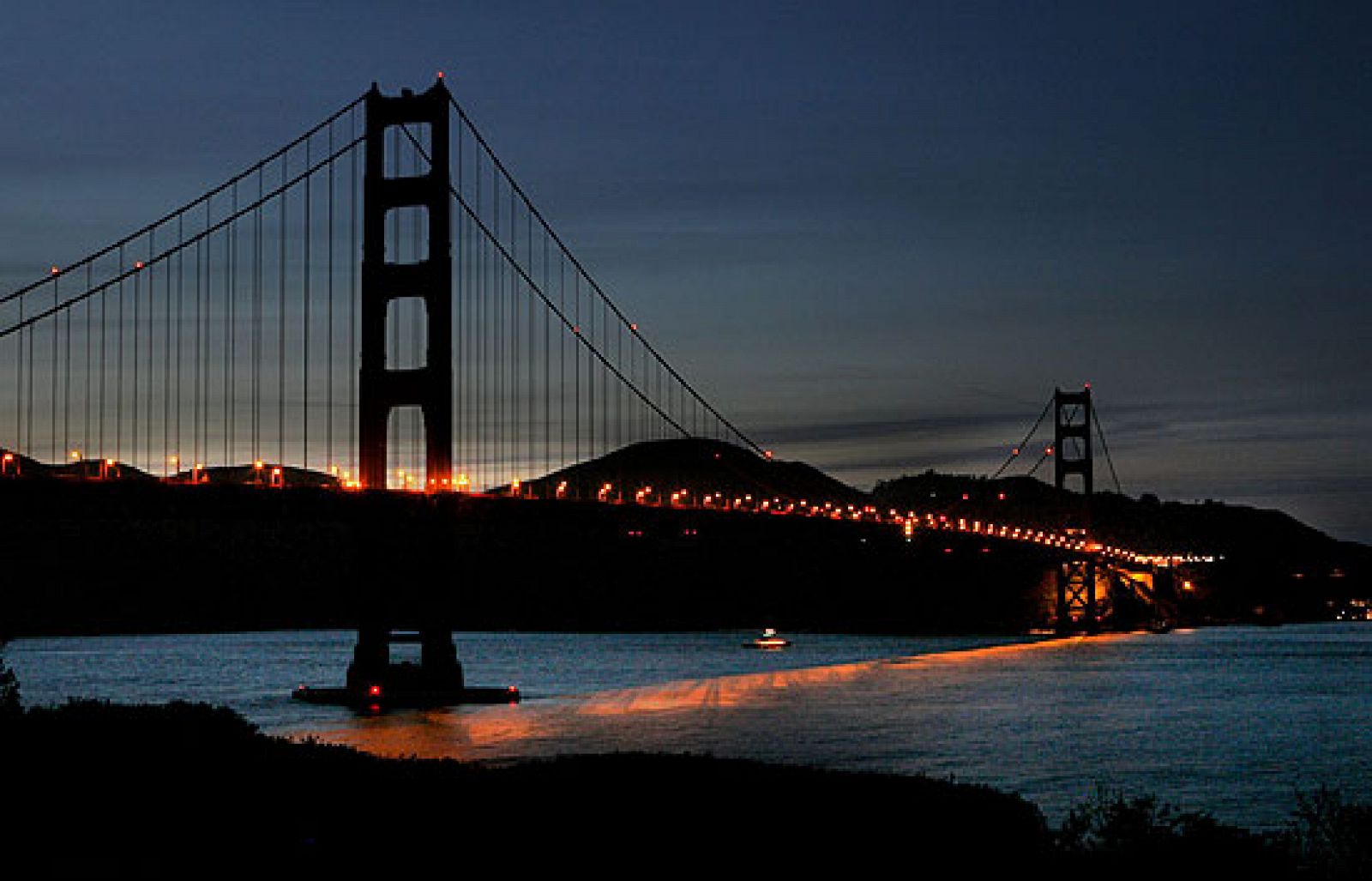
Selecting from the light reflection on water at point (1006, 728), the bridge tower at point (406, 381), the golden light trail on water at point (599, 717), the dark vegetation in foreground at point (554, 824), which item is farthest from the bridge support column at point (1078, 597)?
the dark vegetation in foreground at point (554, 824)

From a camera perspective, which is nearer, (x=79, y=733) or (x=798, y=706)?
(x=79, y=733)

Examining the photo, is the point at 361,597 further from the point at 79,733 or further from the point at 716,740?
the point at 79,733

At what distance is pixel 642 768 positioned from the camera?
18859mm

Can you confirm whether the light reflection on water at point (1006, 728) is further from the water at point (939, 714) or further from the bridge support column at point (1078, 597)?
the bridge support column at point (1078, 597)

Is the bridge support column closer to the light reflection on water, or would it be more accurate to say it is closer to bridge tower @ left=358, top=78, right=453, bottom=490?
the light reflection on water

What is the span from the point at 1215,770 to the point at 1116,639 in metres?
121

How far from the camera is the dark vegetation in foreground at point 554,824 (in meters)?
14.4

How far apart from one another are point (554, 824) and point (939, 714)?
56.9m

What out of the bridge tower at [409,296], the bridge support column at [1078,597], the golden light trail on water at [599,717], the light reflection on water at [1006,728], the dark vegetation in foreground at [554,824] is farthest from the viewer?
the bridge support column at [1078,597]

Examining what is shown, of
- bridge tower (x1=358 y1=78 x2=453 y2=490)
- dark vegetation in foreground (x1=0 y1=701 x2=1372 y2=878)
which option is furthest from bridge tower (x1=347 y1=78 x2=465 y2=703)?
dark vegetation in foreground (x1=0 y1=701 x2=1372 y2=878)

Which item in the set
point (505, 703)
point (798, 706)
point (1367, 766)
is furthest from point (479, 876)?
point (798, 706)

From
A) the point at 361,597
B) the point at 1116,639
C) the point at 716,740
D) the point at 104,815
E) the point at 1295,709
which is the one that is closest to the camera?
the point at 104,815

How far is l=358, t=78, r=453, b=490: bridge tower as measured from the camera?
5934cm

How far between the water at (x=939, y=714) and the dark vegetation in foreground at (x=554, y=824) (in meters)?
20.5
